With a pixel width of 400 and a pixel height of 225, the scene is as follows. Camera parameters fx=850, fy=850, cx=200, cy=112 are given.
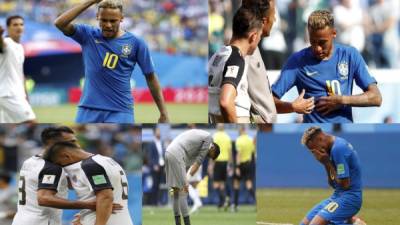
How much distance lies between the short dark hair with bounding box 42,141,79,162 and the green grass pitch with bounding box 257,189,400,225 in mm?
1225

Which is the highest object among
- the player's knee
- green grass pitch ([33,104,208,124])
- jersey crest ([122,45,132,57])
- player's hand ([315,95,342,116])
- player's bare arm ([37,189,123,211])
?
jersey crest ([122,45,132,57])

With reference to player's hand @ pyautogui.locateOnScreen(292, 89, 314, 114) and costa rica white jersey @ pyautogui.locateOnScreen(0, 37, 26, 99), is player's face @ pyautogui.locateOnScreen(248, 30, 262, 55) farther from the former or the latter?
costa rica white jersey @ pyautogui.locateOnScreen(0, 37, 26, 99)

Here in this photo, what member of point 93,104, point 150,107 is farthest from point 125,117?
point 150,107

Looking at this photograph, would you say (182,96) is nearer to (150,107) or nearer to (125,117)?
(150,107)

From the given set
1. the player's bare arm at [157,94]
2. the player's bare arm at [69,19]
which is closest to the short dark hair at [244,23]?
the player's bare arm at [69,19]

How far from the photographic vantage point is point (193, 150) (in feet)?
17.5

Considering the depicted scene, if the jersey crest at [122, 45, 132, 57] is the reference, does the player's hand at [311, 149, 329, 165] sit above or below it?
below

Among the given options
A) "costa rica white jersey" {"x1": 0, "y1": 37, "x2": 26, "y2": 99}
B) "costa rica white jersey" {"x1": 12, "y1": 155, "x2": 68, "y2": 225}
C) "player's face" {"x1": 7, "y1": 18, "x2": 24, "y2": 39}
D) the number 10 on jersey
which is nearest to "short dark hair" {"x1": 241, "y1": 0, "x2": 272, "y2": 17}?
"costa rica white jersey" {"x1": 12, "y1": 155, "x2": 68, "y2": 225}

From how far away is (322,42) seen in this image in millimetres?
5840

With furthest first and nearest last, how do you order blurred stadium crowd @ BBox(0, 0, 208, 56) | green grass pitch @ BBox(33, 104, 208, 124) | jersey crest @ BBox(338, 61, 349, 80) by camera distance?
blurred stadium crowd @ BBox(0, 0, 208, 56) → green grass pitch @ BBox(33, 104, 208, 124) → jersey crest @ BBox(338, 61, 349, 80)

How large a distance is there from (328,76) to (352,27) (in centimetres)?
661

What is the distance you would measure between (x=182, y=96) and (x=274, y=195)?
54.4ft

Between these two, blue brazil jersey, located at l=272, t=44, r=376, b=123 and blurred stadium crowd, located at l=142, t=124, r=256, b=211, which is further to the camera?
blue brazil jersey, located at l=272, t=44, r=376, b=123

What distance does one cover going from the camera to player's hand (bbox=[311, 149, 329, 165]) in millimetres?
5426
